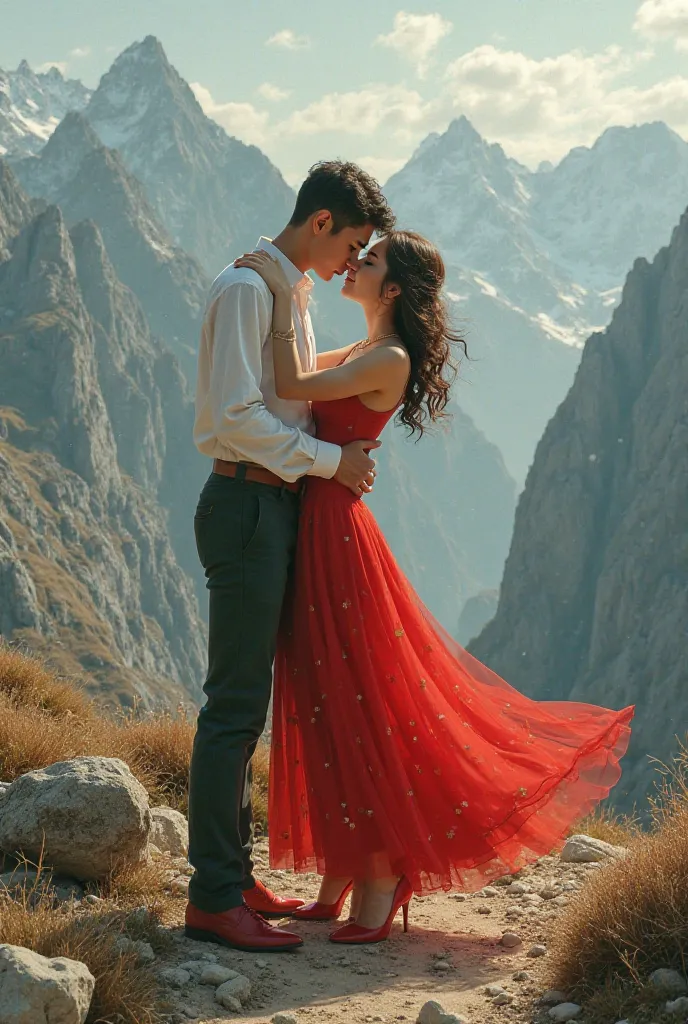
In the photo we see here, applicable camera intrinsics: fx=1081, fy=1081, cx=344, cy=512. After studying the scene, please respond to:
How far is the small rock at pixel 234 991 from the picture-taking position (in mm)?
4355

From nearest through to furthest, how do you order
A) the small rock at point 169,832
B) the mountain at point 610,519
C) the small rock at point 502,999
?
the small rock at point 502,999 < the small rock at point 169,832 < the mountain at point 610,519

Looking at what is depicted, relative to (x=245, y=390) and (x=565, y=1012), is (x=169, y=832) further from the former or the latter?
(x=245, y=390)

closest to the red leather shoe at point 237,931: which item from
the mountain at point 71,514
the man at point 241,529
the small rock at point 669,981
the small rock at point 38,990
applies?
the man at point 241,529

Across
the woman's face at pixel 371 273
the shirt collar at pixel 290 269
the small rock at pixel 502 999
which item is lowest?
the small rock at pixel 502 999

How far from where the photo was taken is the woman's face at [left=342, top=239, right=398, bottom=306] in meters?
5.48

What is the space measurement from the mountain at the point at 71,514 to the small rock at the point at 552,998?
92478 mm

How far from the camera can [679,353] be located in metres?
98.4

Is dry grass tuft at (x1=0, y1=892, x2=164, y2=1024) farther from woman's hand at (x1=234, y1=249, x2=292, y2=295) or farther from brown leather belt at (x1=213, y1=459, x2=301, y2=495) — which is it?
woman's hand at (x1=234, y1=249, x2=292, y2=295)

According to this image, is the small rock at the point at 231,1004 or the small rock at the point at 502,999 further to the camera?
the small rock at the point at 502,999

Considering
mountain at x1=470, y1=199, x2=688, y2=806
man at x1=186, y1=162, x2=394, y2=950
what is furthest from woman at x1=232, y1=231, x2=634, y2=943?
mountain at x1=470, y1=199, x2=688, y2=806

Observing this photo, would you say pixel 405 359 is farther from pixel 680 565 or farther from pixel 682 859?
pixel 680 565

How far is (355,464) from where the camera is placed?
5.32m

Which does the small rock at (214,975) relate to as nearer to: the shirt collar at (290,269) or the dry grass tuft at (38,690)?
the shirt collar at (290,269)

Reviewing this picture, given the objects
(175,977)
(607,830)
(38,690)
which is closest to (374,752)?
(175,977)
